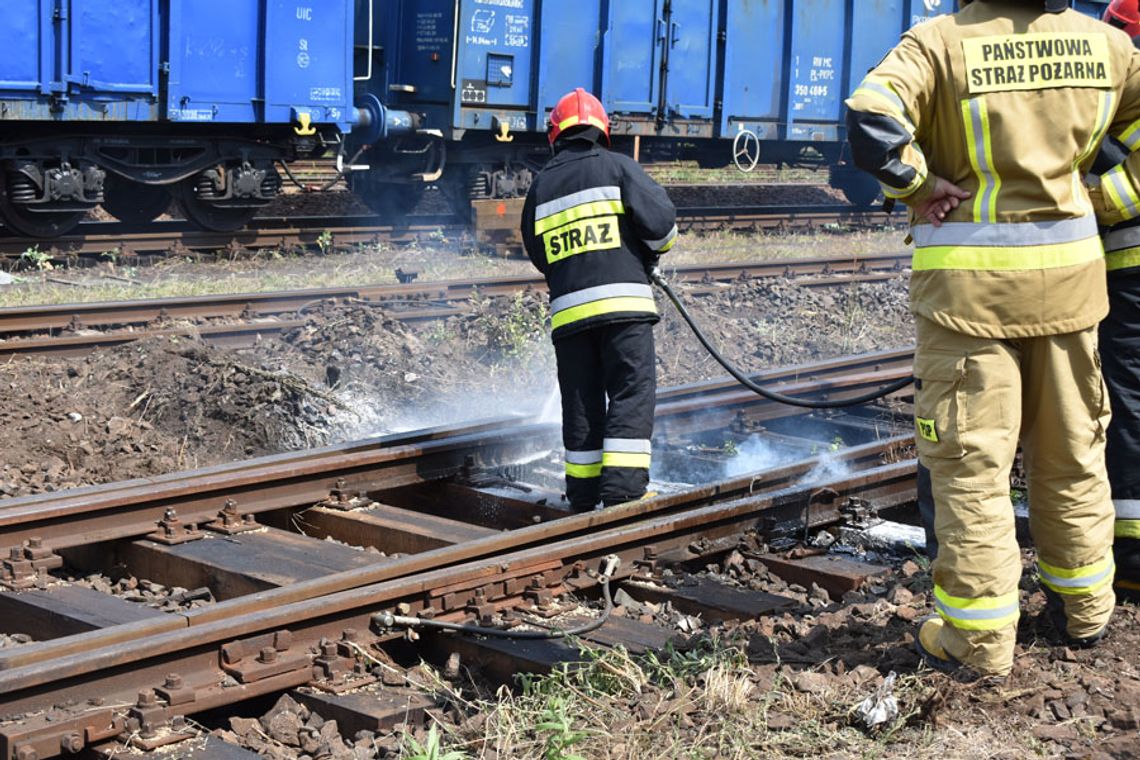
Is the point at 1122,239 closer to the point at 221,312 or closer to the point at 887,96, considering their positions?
the point at 887,96

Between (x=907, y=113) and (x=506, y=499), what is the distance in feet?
9.61

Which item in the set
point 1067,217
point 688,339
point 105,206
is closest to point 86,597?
point 1067,217

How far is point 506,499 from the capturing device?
6.33m

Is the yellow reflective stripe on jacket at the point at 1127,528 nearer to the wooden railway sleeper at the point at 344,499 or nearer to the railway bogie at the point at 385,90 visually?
the wooden railway sleeper at the point at 344,499

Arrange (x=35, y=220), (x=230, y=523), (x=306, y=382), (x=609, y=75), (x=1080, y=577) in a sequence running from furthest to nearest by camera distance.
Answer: (x=609, y=75), (x=35, y=220), (x=306, y=382), (x=230, y=523), (x=1080, y=577)

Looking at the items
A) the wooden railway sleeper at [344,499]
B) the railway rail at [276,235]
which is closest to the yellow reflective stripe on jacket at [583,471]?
the wooden railway sleeper at [344,499]

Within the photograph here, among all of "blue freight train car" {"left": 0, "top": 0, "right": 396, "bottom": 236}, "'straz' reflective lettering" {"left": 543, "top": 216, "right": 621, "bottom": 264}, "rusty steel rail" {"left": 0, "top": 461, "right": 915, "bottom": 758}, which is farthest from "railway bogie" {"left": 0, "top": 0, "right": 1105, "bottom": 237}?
"rusty steel rail" {"left": 0, "top": 461, "right": 915, "bottom": 758}

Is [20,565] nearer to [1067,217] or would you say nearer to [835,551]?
[835,551]

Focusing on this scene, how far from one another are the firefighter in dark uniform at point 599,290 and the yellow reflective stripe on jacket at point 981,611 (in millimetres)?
2140

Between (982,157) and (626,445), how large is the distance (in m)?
2.43

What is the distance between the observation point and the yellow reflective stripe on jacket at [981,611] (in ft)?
13.6

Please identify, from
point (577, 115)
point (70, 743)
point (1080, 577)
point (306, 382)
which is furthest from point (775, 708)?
point (306, 382)

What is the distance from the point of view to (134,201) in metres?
15.9

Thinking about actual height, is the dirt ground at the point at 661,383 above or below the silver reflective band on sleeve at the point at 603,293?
below
